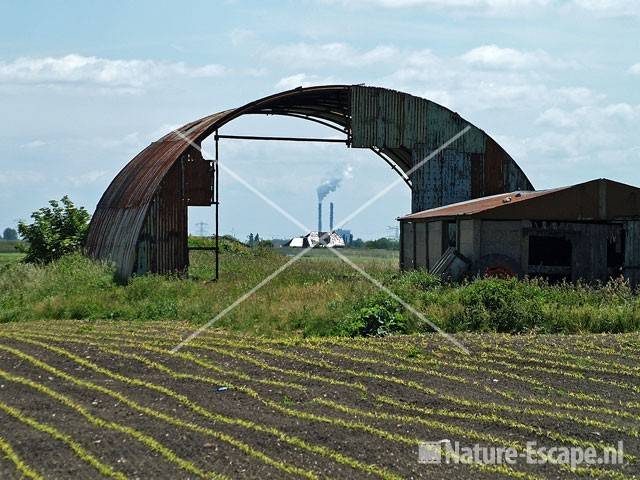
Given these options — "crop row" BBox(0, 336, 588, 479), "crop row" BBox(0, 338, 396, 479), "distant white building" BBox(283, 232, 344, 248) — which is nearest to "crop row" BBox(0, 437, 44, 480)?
"crop row" BBox(0, 338, 396, 479)

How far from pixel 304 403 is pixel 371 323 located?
5.20 metres

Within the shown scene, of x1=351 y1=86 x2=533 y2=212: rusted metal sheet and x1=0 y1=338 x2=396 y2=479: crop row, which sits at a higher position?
x1=351 y1=86 x2=533 y2=212: rusted metal sheet

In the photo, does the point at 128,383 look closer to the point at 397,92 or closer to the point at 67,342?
the point at 67,342

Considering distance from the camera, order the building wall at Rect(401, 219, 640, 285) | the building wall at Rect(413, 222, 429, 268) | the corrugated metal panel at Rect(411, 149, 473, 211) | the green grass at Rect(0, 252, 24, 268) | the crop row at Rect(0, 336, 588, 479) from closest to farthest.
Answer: the crop row at Rect(0, 336, 588, 479), the building wall at Rect(401, 219, 640, 285), the building wall at Rect(413, 222, 429, 268), the corrugated metal panel at Rect(411, 149, 473, 211), the green grass at Rect(0, 252, 24, 268)

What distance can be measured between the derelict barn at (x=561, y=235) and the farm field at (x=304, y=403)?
27.4 feet

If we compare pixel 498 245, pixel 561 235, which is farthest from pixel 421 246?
pixel 561 235

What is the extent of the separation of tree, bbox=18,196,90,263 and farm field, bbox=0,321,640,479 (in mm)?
18978

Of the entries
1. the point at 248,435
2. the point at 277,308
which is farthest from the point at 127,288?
the point at 248,435

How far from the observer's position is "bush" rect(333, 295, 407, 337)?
1593 cm

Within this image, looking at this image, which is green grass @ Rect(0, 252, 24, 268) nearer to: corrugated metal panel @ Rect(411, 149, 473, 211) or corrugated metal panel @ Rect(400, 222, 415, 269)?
corrugated metal panel @ Rect(400, 222, 415, 269)

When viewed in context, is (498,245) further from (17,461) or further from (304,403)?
(17,461)

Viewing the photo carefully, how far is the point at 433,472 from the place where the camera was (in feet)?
27.4

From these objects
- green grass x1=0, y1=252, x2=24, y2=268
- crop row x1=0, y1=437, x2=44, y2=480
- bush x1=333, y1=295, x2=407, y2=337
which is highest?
green grass x1=0, y1=252, x2=24, y2=268

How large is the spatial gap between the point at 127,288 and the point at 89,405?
1235 centimetres
